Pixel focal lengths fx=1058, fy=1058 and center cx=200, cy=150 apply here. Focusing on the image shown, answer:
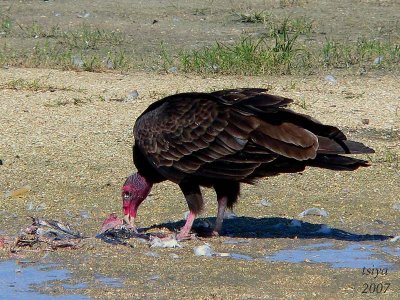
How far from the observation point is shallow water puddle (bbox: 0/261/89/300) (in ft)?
15.5

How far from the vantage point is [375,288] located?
15.7 ft

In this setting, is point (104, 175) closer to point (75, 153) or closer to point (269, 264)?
point (75, 153)

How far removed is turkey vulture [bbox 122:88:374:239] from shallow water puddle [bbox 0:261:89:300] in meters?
0.94

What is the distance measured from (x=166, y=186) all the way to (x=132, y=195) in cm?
99

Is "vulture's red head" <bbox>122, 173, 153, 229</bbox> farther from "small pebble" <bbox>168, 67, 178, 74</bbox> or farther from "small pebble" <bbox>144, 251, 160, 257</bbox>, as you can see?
"small pebble" <bbox>168, 67, 178, 74</bbox>

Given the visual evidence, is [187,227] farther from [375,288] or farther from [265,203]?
[375,288]

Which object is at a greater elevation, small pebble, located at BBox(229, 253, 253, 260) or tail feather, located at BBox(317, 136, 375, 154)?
tail feather, located at BBox(317, 136, 375, 154)

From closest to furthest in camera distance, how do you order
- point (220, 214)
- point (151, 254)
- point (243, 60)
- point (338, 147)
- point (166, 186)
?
point (151, 254) → point (338, 147) → point (220, 214) → point (166, 186) → point (243, 60)

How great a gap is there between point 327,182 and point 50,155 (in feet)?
6.47

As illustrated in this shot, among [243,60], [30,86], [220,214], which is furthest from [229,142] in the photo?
[243,60]

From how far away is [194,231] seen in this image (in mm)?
6207

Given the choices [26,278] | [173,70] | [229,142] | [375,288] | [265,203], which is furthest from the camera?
[173,70]

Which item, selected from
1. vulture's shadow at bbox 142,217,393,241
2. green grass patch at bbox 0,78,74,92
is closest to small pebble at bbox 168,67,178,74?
green grass patch at bbox 0,78,74,92

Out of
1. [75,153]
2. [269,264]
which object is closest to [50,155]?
[75,153]
